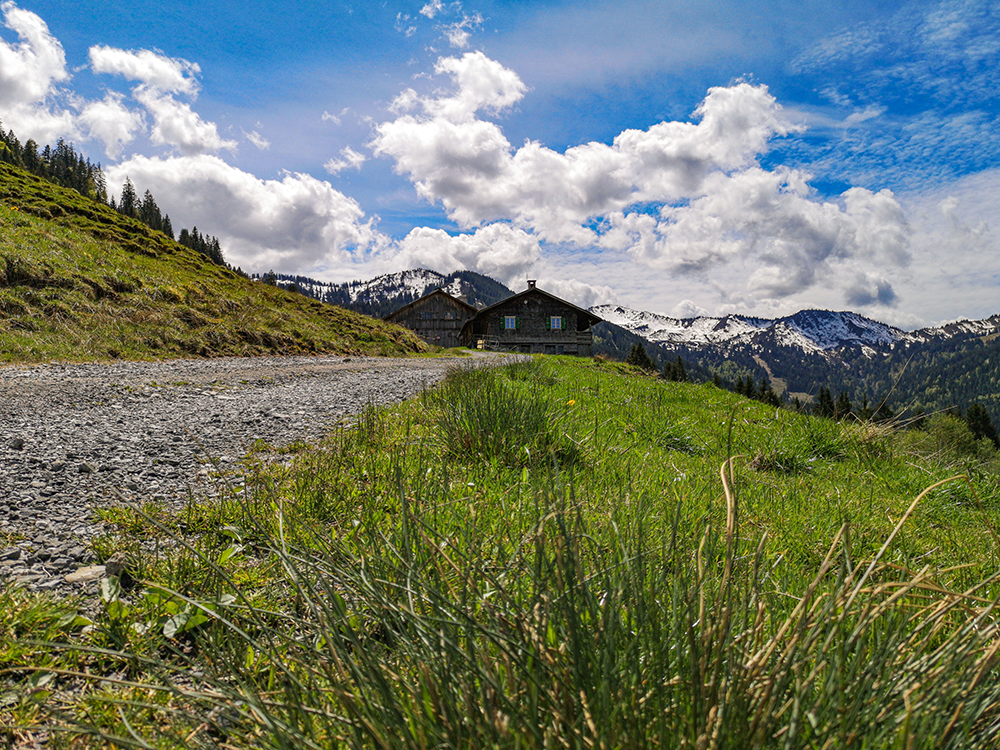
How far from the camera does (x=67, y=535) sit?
111 inches

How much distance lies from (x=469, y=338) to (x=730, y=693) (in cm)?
→ 5603

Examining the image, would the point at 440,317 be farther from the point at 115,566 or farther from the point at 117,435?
the point at 115,566

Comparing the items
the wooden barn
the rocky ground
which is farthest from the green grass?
the wooden barn

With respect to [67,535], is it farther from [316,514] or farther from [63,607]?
[316,514]

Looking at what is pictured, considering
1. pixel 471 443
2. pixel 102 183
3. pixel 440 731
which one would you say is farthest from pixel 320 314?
pixel 102 183

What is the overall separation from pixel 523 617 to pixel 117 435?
5.76 meters

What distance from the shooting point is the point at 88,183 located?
2918 inches

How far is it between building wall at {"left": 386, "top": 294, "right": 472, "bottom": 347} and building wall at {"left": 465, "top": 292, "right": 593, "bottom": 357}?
760 cm

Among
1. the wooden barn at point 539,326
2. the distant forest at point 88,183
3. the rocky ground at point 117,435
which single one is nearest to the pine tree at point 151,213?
the distant forest at point 88,183

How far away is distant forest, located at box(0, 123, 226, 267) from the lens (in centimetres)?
6819

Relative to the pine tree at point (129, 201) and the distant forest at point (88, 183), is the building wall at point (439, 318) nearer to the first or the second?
the distant forest at point (88, 183)

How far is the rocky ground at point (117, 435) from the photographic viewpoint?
286 cm

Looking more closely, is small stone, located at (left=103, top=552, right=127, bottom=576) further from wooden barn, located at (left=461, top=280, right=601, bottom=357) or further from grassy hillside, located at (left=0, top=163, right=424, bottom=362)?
wooden barn, located at (left=461, top=280, right=601, bottom=357)

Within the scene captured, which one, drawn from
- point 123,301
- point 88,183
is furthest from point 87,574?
point 88,183
